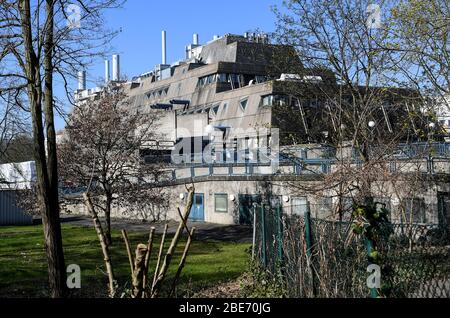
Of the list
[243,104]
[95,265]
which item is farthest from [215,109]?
[95,265]

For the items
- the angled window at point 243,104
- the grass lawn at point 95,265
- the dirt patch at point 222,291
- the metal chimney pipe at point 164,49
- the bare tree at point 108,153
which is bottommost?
the grass lawn at point 95,265

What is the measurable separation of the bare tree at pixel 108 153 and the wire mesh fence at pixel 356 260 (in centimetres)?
1411

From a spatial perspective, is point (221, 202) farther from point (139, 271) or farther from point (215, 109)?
point (215, 109)

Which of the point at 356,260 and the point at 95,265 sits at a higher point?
the point at 356,260

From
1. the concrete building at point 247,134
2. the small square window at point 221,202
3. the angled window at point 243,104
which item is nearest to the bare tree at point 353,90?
the concrete building at point 247,134

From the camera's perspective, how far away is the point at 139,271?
6109mm

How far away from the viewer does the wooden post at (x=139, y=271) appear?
237 inches

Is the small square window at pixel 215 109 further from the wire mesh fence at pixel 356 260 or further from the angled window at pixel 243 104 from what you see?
the wire mesh fence at pixel 356 260

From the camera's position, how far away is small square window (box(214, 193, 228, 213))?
33.3m

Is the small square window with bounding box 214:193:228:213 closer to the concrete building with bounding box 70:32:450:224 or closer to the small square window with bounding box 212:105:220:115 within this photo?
the concrete building with bounding box 70:32:450:224

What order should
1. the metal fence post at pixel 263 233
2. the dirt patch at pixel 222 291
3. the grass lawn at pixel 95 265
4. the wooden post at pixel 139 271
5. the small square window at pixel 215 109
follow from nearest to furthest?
the wooden post at pixel 139 271
the dirt patch at pixel 222 291
the metal fence post at pixel 263 233
the grass lawn at pixel 95 265
the small square window at pixel 215 109

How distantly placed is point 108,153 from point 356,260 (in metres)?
16.8
